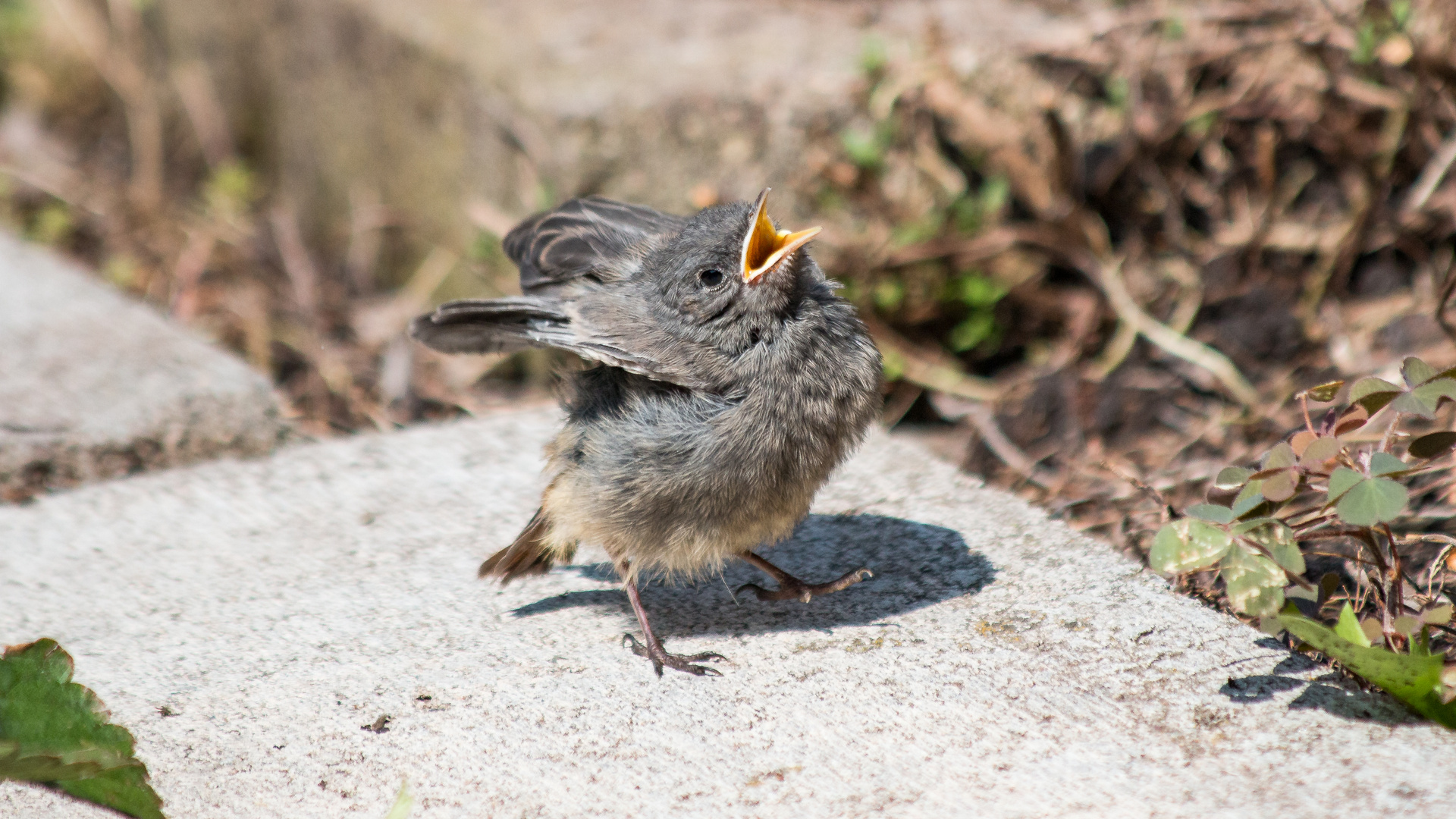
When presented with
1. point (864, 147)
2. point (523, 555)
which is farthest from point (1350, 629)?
point (864, 147)

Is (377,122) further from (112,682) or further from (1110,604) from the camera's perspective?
(1110,604)

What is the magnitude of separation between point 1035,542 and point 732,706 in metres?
0.91

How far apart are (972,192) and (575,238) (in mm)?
2092

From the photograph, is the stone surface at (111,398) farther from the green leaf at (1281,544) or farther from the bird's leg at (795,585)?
the green leaf at (1281,544)

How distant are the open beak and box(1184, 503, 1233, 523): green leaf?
3.23ft

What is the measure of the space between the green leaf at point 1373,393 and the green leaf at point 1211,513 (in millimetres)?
309

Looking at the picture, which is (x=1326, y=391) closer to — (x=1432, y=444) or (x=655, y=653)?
(x=1432, y=444)

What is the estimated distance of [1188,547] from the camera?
235 centimetres

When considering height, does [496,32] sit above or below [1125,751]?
above

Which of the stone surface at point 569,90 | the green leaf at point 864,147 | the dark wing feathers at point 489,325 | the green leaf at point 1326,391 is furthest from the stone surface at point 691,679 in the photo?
the stone surface at point 569,90

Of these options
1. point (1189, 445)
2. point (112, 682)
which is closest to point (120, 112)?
point (112, 682)

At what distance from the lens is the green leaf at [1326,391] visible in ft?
7.96

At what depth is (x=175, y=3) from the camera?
22.6 feet

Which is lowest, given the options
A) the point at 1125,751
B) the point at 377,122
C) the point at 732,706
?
the point at 732,706
